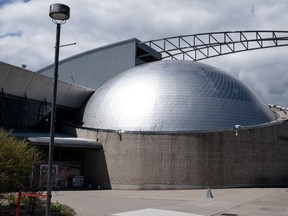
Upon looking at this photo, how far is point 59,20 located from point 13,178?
241 inches

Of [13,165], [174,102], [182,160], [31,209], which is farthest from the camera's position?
[174,102]

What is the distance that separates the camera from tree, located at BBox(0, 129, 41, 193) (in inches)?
540

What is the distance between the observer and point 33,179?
15375 mm

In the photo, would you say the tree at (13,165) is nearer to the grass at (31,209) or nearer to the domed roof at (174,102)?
the grass at (31,209)

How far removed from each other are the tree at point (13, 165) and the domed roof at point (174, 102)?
19.9 meters

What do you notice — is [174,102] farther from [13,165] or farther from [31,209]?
[13,165]

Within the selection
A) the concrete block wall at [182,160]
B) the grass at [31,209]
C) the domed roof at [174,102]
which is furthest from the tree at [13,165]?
A: the domed roof at [174,102]

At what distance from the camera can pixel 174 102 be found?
117 feet

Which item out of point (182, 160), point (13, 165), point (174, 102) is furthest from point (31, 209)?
point (174, 102)

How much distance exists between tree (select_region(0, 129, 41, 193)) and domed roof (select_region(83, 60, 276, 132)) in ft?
65.3

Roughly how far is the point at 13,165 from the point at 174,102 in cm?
2308

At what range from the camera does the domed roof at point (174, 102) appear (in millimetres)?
34812

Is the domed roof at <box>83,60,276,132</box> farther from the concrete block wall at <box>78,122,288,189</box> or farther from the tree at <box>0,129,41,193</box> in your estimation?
the tree at <box>0,129,41,193</box>

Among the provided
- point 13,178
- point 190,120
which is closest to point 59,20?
point 13,178
